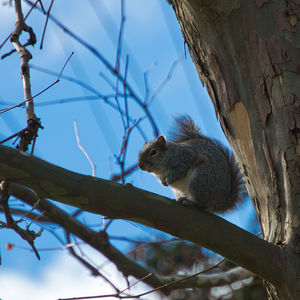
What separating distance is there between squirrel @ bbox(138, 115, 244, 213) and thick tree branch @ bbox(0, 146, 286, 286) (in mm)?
556

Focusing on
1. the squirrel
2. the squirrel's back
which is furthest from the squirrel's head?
the squirrel's back

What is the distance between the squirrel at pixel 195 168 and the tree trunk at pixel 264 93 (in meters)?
0.39

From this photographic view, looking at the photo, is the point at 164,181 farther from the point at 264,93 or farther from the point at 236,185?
the point at 264,93

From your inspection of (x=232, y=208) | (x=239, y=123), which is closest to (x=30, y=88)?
(x=239, y=123)

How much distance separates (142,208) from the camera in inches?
60.1

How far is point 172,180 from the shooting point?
103 inches

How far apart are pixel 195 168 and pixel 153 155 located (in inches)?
17.5

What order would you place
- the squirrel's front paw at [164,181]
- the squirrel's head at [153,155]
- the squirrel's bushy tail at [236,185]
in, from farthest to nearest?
1. the squirrel's head at [153,155]
2. the squirrel's front paw at [164,181]
3. the squirrel's bushy tail at [236,185]

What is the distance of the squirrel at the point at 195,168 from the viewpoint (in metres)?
2.34

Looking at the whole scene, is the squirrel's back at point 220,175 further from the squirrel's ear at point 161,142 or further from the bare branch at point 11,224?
the bare branch at point 11,224

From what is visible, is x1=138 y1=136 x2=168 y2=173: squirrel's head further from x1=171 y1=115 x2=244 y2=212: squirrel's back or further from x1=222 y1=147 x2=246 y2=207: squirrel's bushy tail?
x1=222 y1=147 x2=246 y2=207: squirrel's bushy tail

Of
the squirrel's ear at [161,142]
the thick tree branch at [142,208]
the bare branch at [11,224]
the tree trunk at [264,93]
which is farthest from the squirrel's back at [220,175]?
the bare branch at [11,224]

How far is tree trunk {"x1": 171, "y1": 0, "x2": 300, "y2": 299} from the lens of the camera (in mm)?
1762

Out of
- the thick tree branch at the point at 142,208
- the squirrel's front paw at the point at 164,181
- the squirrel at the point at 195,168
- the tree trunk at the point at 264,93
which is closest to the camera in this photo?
the thick tree branch at the point at 142,208
